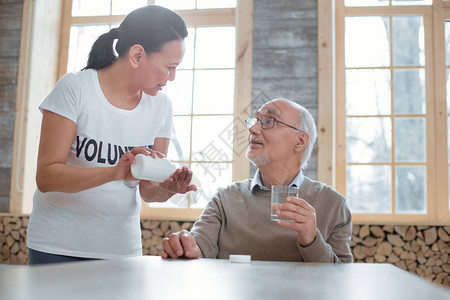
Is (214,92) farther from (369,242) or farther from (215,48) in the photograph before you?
(369,242)

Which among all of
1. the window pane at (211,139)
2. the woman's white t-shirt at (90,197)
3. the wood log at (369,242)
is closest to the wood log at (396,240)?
the wood log at (369,242)

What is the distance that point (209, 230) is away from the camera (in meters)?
1.71

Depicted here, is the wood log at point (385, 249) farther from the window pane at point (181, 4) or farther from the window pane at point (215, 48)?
the window pane at point (181, 4)

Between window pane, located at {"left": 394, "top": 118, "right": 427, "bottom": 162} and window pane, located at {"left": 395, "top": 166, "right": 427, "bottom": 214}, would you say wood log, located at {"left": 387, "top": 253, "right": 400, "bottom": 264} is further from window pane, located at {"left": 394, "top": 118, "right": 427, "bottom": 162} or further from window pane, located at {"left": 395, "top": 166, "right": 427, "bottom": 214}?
window pane, located at {"left": 394, "top": 118, "right": 427, "bottom": 162}

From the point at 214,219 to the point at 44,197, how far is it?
0.59m

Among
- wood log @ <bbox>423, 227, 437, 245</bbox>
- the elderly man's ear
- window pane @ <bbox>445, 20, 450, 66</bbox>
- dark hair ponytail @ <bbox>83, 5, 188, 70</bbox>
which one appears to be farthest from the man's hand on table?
window pane @ <bbox>445, 20, 450, 66</bbox>

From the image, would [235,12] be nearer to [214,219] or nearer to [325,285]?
[214,219]

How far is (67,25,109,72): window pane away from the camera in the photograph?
13.1 ft

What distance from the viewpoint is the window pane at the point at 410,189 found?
343 cm

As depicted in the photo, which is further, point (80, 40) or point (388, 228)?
point (80, 40)

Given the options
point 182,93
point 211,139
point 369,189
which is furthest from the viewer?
point 182,93

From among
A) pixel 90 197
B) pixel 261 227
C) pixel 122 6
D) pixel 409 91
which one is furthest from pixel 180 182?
pixel 122 6

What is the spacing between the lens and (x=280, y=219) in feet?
4.47

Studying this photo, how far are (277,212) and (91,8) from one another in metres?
3.29
